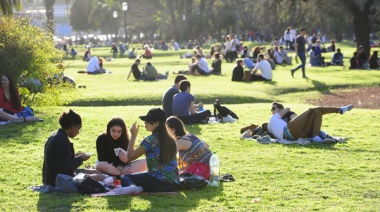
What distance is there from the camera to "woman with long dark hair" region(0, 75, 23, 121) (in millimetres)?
17484

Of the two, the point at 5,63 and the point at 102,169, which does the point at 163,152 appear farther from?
the point at 5,63

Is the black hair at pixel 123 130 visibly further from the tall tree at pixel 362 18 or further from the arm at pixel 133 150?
the tall tree at pixel 362 18

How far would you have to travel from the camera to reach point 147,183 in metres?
10.1

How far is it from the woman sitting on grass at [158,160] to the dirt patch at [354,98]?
45.9 ft

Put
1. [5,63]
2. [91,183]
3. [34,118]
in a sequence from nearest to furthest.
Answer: [91,183] < [34,118] < [5,63]

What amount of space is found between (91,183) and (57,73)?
12.2 meters

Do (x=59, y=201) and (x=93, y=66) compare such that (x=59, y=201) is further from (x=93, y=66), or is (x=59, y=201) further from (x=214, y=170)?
→ (x=93, y=66)

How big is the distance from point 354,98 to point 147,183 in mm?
16599

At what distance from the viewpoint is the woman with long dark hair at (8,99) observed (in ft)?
A: 57.4

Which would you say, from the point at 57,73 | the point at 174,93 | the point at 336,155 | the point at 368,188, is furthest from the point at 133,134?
the point at 57,73

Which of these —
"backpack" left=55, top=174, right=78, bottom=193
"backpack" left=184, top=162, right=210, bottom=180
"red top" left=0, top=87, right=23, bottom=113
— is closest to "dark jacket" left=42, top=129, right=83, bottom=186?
"backpack" left=55, top=174, right=78, bottom=193

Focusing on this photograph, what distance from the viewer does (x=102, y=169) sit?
10.8 m

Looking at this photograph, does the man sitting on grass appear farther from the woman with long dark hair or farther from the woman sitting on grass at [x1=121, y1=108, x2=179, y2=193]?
the woman sitting on grass at [x1=121, y1=108, x2=179, y2=193]

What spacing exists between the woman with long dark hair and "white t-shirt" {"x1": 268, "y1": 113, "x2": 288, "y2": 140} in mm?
6212
